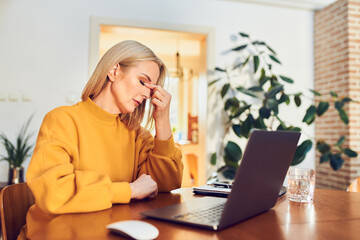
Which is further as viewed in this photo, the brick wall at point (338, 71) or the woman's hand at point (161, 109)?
the brick wall at point (338, 71)

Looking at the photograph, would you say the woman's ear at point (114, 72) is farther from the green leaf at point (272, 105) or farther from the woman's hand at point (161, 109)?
the green leaf at point (272, 105)

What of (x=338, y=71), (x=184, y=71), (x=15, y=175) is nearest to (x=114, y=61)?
(x=15, y=175)

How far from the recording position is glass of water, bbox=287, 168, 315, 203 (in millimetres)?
1209

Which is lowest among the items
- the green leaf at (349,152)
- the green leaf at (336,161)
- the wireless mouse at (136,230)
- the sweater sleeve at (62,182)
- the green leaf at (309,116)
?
the green leaf at (336,161)

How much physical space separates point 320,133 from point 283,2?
5.77 feet

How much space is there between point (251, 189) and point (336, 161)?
333cm

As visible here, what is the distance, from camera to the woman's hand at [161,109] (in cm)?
137

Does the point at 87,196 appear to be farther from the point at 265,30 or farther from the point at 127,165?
the point at 265,30

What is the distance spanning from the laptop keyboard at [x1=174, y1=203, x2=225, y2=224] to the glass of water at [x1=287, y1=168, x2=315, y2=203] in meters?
0.41

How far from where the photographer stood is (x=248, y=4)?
13.8 ft

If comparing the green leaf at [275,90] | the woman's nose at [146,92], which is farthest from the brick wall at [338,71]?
the woman's nose at [146,92]

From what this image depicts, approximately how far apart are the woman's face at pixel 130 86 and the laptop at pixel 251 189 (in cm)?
51

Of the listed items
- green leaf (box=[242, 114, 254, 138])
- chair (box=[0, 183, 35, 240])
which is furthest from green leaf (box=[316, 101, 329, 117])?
chair (box=[0, 183, 35, 240])

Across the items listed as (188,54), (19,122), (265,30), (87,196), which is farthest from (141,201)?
(188,54)
